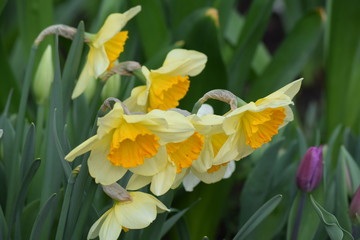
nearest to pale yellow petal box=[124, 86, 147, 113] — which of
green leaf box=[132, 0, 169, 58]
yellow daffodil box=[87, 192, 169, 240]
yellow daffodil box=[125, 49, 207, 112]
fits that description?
yellow daffodil box=[125, 49, 207, 112]

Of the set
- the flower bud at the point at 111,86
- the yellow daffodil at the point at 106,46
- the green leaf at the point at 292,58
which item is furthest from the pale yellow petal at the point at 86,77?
the green leaf at the point at 292,58

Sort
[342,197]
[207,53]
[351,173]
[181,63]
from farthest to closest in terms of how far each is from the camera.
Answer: [207,53], [351,173], [342,197], [181,63]

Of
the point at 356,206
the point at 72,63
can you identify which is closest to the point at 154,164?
the point at 72,63

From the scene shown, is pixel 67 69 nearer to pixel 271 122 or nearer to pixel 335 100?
pixel 271 122

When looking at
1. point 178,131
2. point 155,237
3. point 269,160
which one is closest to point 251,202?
point 269,160

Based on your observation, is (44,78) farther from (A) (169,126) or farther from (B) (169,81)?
(A) (169,126)
